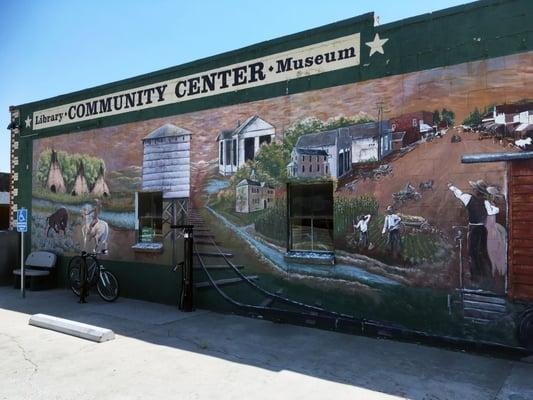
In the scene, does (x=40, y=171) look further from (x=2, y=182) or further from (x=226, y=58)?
(x=2, y=182)

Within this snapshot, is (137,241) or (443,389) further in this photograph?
(137,241)

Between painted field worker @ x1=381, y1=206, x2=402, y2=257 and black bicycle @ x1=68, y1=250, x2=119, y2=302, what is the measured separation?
646cm

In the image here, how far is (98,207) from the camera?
1195 cm

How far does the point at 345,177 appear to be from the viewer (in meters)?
7.91

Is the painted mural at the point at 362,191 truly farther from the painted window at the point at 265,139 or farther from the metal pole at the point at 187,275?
the metal pole at the point at 187,275

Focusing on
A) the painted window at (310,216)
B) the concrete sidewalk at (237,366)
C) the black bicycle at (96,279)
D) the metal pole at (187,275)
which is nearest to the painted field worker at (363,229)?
the painted window at (310,216)

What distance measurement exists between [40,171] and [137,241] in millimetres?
4718

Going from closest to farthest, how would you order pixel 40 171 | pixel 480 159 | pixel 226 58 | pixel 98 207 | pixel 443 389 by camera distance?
pixel 443 389, pixel 480 159, pixel 226 58, pixel 98 207, pixel 40 171

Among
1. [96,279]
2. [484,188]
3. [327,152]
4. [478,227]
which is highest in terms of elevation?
[327,152]

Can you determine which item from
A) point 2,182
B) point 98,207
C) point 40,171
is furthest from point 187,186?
point 2,182

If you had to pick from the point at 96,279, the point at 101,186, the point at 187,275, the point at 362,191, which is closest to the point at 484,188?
the point at 362,191

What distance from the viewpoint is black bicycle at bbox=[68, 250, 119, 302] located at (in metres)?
10.8

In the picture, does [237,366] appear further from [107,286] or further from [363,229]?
[107,286]

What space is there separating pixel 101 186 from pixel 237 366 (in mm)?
7406
